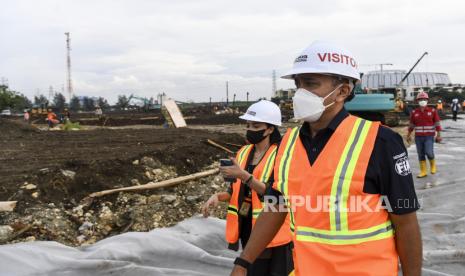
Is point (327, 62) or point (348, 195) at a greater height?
point (327, 62)

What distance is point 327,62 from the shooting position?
202 centimetres

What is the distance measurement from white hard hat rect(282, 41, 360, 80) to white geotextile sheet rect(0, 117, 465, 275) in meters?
3.01

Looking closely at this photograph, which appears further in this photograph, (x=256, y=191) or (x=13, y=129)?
(x=13, y=129)

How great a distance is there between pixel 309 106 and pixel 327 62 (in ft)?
0.68

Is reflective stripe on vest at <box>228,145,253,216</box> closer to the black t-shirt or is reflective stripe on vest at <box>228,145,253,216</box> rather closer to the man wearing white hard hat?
the man wearing white hard hat

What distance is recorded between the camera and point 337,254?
1.82 metres

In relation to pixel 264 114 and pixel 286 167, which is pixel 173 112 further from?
pixel 286 167

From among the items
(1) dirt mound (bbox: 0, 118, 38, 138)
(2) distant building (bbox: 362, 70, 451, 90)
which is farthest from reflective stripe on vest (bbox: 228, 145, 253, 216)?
(2) distant building (bbox: 362, 70, 451, 90)

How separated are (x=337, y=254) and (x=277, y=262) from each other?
1385mm

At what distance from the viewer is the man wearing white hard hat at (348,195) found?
180 centimetres

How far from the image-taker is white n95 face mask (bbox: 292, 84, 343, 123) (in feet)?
6.65

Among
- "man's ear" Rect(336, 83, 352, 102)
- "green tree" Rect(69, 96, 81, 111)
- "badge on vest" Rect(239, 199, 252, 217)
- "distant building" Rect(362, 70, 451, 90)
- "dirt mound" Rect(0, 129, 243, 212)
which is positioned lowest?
"dirt mound" Rect(0, 129, 243, 212)

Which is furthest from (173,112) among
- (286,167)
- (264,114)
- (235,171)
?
(286,167)

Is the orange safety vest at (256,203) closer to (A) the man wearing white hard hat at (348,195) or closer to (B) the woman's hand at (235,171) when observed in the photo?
(B) the woman's hand at (235,171)
